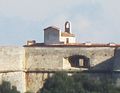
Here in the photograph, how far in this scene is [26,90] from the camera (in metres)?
57.3

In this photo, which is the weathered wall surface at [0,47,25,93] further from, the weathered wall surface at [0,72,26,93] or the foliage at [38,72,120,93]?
the foliage at [38,72,120,93]

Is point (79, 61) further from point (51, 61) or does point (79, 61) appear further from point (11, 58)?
point (11, 58)

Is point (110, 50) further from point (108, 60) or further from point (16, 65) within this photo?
point (16, 65)

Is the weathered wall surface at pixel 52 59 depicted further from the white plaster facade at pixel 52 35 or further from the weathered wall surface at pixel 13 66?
the white plaster facade at pixel 52 35

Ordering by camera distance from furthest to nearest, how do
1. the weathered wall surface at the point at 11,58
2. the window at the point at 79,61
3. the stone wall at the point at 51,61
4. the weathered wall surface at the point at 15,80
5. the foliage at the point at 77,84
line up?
the window at the point at 79,61
the stone wall at the point at 51,61
the foliage at the point at 77,84
the weathered wall surface at the point at 11,58
the weathered wall surface at the point at 15,80

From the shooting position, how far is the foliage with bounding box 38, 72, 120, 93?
5625 centimetres

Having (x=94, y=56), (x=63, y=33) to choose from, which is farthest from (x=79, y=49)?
(x=63, y=33)

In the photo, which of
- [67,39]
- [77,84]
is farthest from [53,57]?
[67,39]

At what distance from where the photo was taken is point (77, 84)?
5656 centimetres

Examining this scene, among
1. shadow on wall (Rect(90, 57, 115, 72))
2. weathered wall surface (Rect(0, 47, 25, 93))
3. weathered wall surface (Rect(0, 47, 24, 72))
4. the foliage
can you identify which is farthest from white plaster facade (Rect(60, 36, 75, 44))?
weathered wall surface (Rect(0, 47, 24, 72))

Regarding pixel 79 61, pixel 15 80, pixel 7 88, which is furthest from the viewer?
pixel 79 61

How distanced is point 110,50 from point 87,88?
2490 millimetres

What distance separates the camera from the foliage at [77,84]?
5625 cm

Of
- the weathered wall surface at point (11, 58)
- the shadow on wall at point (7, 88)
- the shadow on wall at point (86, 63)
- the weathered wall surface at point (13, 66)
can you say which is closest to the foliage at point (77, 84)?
the shadow on wall at point (86, 63)
